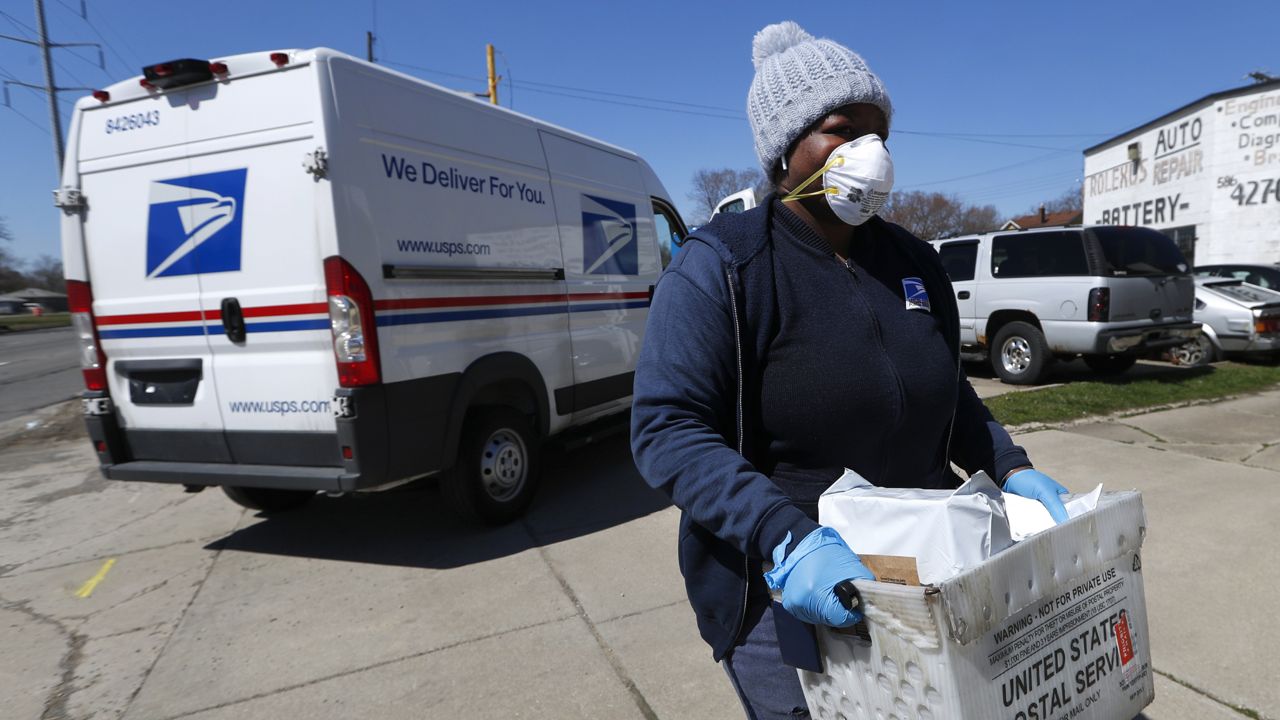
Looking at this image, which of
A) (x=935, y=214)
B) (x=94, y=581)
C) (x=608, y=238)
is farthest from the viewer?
(x=935, y=214)

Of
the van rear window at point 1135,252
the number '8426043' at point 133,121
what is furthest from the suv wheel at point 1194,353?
the number '8426043' at point 133,121

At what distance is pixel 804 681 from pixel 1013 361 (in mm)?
9521

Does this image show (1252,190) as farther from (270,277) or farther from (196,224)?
(196,224)

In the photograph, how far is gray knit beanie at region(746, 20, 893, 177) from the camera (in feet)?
5.26

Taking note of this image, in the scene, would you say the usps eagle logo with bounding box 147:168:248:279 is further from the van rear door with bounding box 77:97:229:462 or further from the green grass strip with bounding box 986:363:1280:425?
the green grass strip with bounding box 986:363:1280:425

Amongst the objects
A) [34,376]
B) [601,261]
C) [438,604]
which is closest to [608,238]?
[601,261]

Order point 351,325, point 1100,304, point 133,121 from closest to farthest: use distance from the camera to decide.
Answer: point 351,325
point 133,121
point 1100,304

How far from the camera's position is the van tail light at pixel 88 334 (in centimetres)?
431

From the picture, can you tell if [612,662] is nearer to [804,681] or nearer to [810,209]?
[804,681]

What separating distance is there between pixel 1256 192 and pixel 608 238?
19.8 m

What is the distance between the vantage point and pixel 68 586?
4230 mm

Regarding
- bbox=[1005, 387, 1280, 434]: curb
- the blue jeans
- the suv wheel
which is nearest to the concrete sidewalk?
bbox=[1005, 387, 1280, 434]: curb

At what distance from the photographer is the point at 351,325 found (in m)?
3.74

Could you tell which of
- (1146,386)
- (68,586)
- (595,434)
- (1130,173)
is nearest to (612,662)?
(595,434)
